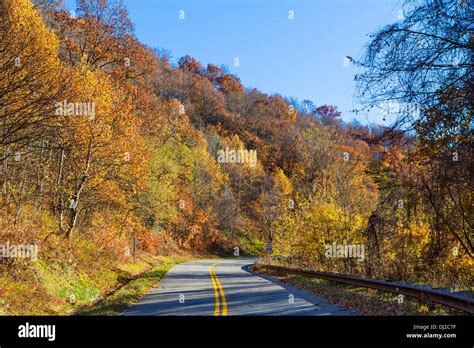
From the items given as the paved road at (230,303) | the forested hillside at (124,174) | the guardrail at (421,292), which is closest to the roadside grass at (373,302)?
the guardrail at (421,292)

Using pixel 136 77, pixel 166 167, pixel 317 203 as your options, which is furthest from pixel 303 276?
pixel 166 167

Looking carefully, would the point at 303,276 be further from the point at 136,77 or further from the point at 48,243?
the point at 136,77

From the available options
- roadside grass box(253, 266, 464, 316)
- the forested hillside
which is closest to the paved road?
roadside grass box(253, 266, 464, 316)

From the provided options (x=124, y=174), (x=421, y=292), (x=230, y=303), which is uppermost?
(x=124, y=174)

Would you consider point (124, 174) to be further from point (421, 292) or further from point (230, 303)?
point (421, 292)

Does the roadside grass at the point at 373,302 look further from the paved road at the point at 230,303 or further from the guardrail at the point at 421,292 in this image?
the paved road at the point at 230,303

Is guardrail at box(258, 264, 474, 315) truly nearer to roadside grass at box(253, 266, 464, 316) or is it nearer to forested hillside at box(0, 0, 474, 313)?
roadside grass at box(253, 266, 464, 316)

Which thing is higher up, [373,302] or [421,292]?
[421,292]

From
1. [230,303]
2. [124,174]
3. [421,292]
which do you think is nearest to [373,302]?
[421,292]

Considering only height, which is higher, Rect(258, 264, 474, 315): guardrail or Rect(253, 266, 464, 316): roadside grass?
Rect(258, 264, 474, 315): guardrail

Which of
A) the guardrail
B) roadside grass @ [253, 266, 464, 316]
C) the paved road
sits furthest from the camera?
the paved road

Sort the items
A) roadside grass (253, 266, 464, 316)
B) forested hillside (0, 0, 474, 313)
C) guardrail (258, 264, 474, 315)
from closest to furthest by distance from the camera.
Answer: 1. guardrail (258, 264, 474, 315)
2. forested hillside (0, 0, 474, 313)
3. roadside grass (253, 266, 464, 316)
